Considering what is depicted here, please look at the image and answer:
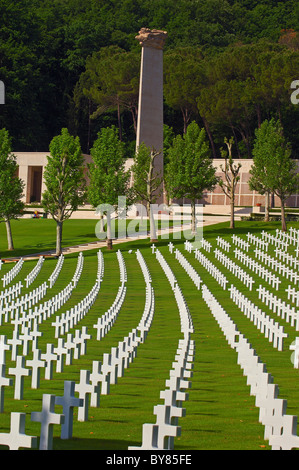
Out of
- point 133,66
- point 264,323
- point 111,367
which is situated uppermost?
point 133,66

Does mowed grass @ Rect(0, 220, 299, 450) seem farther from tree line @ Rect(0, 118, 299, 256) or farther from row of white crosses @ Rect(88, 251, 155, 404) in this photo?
tree line @ Rect(0, 118, 299, 256)

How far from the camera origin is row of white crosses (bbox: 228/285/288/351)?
55.9 ft

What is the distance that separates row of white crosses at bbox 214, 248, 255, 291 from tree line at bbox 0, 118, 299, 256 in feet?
35.5

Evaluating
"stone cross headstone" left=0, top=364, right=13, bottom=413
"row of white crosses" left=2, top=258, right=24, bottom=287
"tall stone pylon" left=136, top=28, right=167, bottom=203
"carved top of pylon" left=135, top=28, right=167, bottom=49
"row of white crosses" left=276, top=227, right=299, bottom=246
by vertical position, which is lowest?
"row of white crosses" left=2, top=258, right=24, bottom=287

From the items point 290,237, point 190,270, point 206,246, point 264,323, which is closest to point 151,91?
point 290,237

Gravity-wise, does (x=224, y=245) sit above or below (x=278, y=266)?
above

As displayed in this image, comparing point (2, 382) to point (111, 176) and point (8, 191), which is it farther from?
point (111, 176)

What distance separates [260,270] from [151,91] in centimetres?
3513

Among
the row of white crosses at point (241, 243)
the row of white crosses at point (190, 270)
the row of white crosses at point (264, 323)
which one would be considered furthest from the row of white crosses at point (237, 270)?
the row of white crosses at point (264, 323)

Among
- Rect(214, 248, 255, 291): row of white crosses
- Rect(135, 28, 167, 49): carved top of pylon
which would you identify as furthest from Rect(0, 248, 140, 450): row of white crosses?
Rect(135, 28, 167, 49): carved top of pylon

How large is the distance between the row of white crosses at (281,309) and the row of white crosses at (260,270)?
118 inches

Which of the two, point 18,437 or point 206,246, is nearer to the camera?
point 18,437

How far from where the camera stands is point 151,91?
2584 inches

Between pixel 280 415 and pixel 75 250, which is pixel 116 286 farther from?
Result: pixel 280 415
